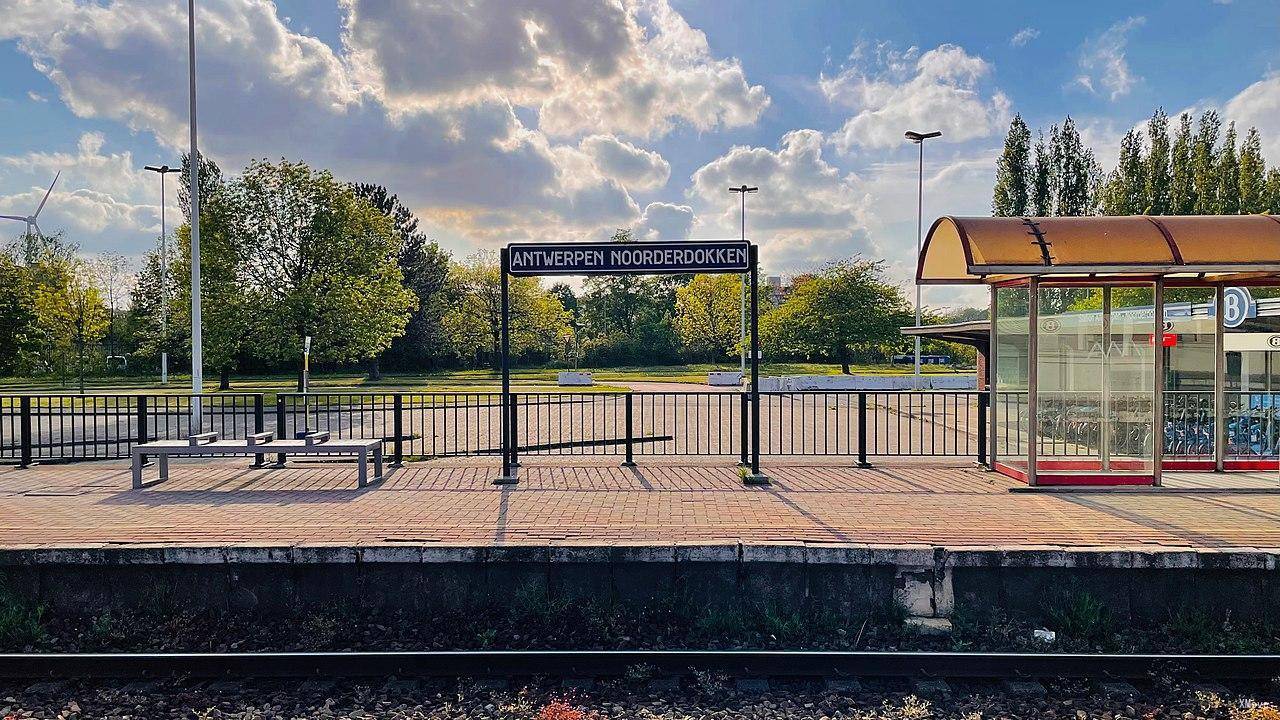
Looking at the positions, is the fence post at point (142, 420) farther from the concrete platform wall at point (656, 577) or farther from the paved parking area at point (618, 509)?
the concrete platform wall at point (656, 577)

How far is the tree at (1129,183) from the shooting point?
1606 inches

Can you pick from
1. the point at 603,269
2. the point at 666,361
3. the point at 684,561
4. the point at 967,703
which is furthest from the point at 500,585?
the point at 666,361

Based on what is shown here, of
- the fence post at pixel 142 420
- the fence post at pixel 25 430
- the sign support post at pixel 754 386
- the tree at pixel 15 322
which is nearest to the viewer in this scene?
the sign support post at pixel 754 386

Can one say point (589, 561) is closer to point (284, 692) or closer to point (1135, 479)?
point (284, 692)

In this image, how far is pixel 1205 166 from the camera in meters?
38.2

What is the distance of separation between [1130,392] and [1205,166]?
4008 centimetres

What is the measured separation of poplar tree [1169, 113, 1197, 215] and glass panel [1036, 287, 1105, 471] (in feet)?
127

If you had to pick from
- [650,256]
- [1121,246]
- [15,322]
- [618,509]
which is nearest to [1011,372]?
[1121,246]

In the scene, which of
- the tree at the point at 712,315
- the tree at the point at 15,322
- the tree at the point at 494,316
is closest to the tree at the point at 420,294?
the tree at the point at 494,316

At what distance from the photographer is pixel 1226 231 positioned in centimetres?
830

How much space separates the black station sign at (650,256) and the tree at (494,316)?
4195cm

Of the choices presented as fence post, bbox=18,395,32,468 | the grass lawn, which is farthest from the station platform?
the grass lawn

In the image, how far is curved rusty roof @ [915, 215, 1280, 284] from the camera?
809 centimetres

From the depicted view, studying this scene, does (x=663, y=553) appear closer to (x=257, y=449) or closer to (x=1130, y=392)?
(x=257, y=449)
